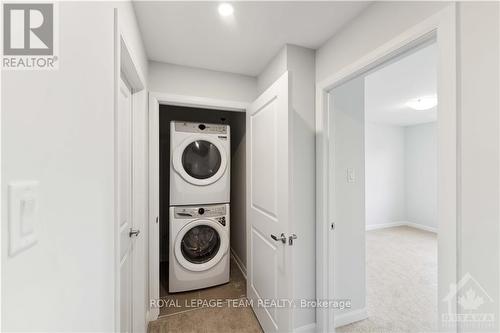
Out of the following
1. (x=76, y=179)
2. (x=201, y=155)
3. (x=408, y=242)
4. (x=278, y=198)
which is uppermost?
(x=201, y=155)

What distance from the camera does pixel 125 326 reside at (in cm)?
139

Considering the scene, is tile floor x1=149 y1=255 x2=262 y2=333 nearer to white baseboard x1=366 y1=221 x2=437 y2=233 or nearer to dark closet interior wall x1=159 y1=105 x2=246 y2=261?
dark closet interior wall x1=159 y1=105 x2=246 y2=261

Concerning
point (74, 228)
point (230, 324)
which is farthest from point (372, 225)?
point (74, 228)

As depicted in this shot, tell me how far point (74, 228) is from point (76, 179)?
0.47 feet

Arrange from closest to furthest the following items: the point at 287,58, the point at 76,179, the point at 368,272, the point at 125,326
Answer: the point at 76,179 → the point at 125,326 → the point at 287,58 → the point at 368,272

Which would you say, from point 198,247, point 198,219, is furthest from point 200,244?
point 198,219

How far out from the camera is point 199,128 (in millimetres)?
2344

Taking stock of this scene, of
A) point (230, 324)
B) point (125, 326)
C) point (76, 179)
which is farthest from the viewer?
point (230, 324)

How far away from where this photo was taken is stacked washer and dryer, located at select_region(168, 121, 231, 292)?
7.35 feet

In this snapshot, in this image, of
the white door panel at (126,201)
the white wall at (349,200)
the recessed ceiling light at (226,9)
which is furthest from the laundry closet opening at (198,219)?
the recessed ceiling light at (226,9)

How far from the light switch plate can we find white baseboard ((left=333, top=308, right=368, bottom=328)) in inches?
84.3

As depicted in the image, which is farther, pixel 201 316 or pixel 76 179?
pixel 201 316

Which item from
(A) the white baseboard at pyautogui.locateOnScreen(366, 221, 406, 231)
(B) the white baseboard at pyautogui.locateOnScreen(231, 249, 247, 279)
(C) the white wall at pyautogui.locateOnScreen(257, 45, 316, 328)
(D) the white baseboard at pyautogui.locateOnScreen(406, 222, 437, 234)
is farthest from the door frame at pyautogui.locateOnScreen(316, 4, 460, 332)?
(D) the white baseboard at pyautogui.locateOnScreen(406, 222, 437, 234)

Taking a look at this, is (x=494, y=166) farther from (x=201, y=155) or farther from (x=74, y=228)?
(x=201, y=155)
